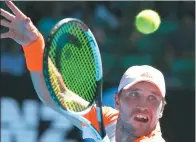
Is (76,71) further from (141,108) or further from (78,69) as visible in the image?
(141,108)

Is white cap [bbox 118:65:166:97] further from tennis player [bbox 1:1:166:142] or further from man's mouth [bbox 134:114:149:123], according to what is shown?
man's mouth [bbox 134:114:149:123]

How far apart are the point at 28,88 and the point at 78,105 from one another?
340 centimetres

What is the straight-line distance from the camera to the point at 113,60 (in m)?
7.47

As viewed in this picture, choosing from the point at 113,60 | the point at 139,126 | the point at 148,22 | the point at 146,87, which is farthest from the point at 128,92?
the point at 113,60

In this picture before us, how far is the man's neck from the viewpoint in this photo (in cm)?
345

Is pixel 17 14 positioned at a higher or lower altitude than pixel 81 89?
higher

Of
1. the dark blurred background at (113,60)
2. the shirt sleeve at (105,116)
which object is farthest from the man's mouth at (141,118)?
the dark blurred background at (113,60)

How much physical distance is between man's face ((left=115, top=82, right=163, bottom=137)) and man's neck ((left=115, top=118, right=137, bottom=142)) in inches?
0.9

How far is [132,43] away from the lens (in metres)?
7.68

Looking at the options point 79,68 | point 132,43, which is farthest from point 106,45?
point 79,68

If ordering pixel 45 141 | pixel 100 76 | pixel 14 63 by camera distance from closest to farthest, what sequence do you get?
pixel 100 76 < pixel 45 141 < pixel 14 63

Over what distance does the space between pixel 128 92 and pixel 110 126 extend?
32 cm

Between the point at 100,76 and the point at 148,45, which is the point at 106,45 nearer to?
the point at 148,45

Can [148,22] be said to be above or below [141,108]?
below
